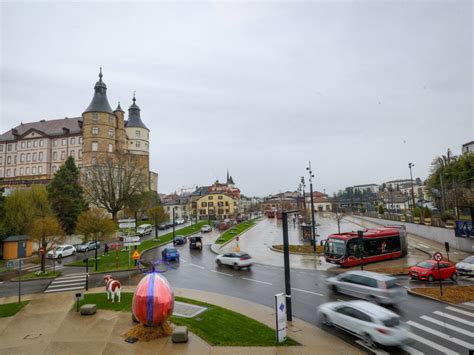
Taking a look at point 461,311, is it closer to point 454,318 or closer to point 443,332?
point 454,318

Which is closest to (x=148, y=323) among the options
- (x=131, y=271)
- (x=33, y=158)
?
(x=131, y=271)

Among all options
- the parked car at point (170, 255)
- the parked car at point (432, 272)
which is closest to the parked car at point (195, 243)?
the parked car at point (170, 255)

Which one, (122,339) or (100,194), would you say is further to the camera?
(100,194)

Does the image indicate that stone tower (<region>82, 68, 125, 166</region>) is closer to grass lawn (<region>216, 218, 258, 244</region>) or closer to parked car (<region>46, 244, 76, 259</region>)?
grass lawn (<region>216, 218, 258, 244</region>)

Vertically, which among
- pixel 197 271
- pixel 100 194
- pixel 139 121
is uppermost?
pixel 139 121

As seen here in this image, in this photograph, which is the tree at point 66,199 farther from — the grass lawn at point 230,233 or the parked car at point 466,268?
the parked car at point 466,268

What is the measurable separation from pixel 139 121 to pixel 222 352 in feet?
266

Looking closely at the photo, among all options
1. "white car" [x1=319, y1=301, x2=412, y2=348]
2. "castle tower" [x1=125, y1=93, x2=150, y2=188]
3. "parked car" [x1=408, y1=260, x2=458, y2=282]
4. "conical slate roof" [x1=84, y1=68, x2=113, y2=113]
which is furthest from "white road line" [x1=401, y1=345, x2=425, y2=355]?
"castle tower" [x1=125, y1=93, x2=150, y2=188]

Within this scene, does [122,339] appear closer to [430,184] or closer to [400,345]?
[400,345]

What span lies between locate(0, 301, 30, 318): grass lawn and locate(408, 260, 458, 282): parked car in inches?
908

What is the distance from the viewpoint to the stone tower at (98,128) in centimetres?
6591

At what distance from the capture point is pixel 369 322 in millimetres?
10141

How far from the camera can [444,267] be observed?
62.3 feet

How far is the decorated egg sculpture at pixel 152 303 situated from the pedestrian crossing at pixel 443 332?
8360 millimetres
